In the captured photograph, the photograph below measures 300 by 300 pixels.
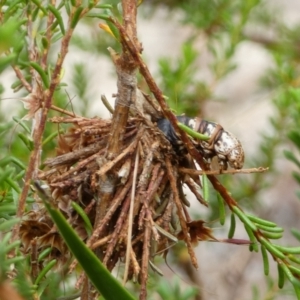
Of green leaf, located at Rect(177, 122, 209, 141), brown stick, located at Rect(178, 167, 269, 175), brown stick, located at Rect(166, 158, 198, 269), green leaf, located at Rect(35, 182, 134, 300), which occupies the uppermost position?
green leaf, located at Rect(177, 122, 209, 141)

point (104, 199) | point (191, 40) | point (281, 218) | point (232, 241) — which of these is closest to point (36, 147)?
point (104, 199)

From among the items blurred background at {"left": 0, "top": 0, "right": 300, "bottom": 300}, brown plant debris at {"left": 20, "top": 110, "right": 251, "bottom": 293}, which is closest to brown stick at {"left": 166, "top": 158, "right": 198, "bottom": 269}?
brown plant debris at {"left": 20, "top": 110, "right": 251, "bottom": 293}

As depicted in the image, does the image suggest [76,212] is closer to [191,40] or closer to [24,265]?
[24,265]

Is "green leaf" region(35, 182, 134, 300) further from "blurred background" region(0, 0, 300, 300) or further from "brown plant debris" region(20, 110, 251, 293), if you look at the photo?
"blurred background" region(0, 0, 300, 300)

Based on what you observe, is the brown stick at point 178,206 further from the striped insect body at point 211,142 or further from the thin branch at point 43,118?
the thin branch at point 43,118

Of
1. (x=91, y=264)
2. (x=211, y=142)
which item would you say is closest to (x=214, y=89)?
(x=211, y=142)

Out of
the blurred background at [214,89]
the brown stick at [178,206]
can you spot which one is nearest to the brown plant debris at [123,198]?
the brown stick at [178,206]

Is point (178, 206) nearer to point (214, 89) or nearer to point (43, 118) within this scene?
point (43, 118)
